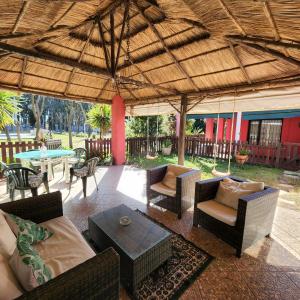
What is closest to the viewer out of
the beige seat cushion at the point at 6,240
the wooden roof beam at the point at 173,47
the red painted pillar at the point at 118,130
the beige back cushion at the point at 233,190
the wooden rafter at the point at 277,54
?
the beige seat cushion at the point at 6,240

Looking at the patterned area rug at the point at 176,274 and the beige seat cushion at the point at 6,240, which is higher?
the beige seat cushion at the point at 6,240

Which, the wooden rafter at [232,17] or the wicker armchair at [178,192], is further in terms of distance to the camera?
the wicker armchair at [178,192]

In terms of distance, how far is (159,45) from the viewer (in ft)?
14.7

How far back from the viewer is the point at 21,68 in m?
4.78

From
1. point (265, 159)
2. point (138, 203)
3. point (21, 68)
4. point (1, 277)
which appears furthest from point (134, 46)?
point (265, 159)

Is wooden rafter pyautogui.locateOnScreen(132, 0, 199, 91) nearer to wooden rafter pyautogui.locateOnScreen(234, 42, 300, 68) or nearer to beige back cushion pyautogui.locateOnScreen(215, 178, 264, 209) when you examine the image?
wooden rafter pyautogui.locateOnScreen(234, 42, 300, 68)

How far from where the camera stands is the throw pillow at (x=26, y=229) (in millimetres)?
1776

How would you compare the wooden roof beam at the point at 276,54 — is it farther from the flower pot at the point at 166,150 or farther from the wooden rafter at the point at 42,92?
the flower pot at the point at 166,150

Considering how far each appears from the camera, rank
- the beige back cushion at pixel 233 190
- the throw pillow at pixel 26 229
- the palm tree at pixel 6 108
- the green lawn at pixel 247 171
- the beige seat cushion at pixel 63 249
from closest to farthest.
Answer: the beige seat cushion at pixel 63 249
the throw pillow at pixel 26 229
the beige back cushion at pixel 233 190
the palm tree at pixel 6 108
the green lawn at pixel 247 171

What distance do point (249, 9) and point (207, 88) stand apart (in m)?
3.11

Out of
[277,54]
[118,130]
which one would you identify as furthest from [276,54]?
[118,130]

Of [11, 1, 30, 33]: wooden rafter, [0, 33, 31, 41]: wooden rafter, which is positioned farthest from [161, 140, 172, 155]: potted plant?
[11, 1, 30, 33]: wooden rafter

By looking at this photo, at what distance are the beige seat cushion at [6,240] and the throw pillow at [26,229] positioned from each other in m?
0.09

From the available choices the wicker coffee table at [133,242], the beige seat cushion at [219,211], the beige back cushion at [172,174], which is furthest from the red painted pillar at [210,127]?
the wicker coffee table at [133,242]
